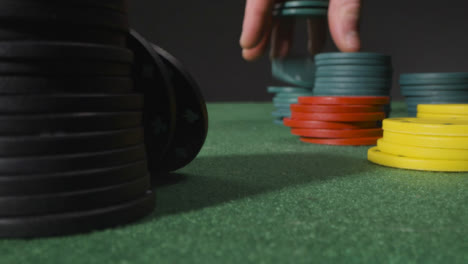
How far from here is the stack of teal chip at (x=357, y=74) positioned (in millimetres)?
3686

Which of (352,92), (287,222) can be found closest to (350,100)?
(352,92)

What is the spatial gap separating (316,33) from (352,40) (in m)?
1.36

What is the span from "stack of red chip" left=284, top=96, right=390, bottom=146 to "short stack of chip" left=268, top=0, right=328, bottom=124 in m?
1.33

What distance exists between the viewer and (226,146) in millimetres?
2766

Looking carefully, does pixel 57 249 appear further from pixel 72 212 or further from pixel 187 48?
pixel 187 48

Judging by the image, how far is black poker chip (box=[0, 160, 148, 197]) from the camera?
3.43ft

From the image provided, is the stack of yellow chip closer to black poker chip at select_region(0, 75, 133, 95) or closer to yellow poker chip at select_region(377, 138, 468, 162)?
yellow poker chip at select_region(377, 138, 468, 162)

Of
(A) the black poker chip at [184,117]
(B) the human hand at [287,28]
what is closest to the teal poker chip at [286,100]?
(B) the human hand at [287,28]

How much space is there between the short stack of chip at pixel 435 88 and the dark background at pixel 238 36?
5.40 metres

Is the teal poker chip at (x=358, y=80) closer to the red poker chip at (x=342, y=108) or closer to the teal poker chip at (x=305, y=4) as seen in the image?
the red poker chip at (x=342, y=108)

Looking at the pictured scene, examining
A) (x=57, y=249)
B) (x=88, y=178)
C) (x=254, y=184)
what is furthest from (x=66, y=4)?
(x=254, y=184)

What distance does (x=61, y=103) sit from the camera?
3.52 ft

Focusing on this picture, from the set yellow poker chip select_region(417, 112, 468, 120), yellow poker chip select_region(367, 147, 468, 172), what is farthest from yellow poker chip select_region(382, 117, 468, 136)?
yellow poker chip select_region(417, 112, 468, 120)

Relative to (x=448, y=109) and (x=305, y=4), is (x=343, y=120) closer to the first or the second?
(x=448, y=109)
